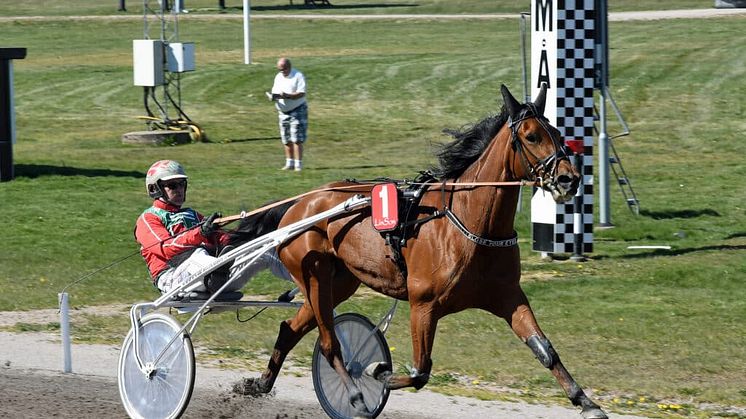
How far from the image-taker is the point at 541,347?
23.0 ft

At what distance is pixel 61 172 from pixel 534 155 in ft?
47.7

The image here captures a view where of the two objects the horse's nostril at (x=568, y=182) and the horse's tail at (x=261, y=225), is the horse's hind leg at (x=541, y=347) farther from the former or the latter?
the horse's tail at (x=261, y=225)

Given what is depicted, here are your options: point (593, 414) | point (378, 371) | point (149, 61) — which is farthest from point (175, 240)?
point (149, 61)

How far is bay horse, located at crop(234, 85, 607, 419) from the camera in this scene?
23.2 ft

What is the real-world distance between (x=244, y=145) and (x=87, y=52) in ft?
59.9

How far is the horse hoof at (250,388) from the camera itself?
8.46 meters

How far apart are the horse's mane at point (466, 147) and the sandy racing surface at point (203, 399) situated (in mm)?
1606

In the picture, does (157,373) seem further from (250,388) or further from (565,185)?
(565,185)

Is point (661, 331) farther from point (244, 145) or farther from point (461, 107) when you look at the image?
point (461, 107)

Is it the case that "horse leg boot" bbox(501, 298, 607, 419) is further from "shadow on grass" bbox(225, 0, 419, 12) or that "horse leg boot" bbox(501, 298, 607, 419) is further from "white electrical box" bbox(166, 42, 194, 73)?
"shadow on grass" bbox(225, 0, 419, 12)

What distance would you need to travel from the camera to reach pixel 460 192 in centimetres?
743

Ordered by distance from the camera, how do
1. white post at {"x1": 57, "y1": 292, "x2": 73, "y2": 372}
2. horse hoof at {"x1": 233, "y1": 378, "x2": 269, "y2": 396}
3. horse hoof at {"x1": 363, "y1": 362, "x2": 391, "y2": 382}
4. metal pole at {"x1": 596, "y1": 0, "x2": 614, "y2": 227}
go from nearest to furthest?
horse hoof at {"x1": 363, "y1": 362, "x2": 391, "y2": 382} → horse hoof at {"x1": 233, "y1": 378, "x2": 269, "y2": 396} → white post at {"x1": 57, "y1": 292, "x2": 73, "y2": 372} → metal pole at {"x1": 596, "y1": 0, "x2": 614, "y2": 227}

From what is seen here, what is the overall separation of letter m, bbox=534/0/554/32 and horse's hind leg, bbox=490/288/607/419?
7035 mm

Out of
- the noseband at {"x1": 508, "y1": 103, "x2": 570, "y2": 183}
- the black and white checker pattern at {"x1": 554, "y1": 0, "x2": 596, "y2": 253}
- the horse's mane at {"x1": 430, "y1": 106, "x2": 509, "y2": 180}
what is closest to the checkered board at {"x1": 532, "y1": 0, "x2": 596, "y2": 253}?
the black and white checker pattern at {"x1": 554, "y1": 0, "x2": 596, "y2": 253}
